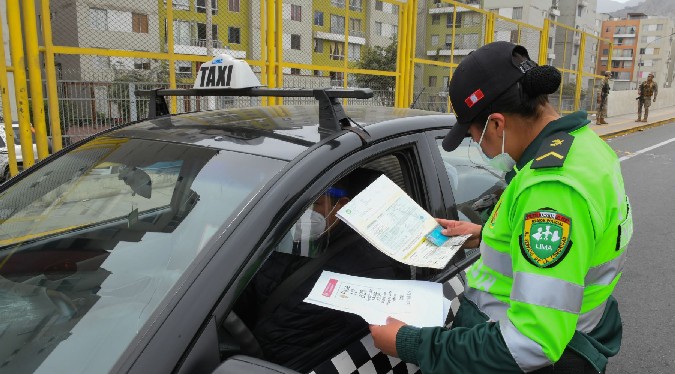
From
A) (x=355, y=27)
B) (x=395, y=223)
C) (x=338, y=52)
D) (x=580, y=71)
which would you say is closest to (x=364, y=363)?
(x=395, y=223)

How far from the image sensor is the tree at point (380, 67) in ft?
29.9

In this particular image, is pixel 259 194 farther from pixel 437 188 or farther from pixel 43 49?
pixel 43 49

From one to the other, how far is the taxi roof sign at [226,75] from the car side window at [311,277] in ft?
2.14

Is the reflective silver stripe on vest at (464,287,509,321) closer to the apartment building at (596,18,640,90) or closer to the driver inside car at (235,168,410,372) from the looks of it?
the driver inside car at (235,168,410,372)

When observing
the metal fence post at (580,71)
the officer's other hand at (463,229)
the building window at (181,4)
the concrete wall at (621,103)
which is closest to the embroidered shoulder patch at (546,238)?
the officer's other hand at (463,229)

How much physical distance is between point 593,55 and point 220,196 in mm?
23495

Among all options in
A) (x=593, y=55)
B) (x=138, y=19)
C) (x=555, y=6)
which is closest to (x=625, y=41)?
(x=555, y=6)

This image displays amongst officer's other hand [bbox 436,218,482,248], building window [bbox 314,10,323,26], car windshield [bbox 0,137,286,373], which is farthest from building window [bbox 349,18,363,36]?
car windshield [bbox 0,137,286,373]

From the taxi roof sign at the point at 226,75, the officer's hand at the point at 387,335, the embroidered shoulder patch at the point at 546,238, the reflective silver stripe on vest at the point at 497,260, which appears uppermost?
the taxi roof sign at the point at 226,75

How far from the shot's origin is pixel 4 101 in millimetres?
5039

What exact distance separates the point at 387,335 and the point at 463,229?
675 mm

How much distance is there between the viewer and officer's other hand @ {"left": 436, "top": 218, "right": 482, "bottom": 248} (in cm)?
192

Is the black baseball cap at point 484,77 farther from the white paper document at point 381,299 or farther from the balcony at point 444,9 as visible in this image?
the balcony at point 444,9

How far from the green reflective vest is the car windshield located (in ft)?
2.07
